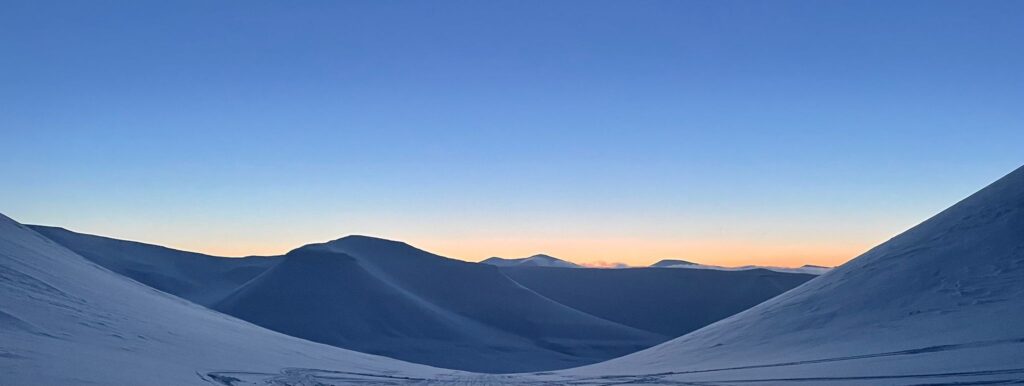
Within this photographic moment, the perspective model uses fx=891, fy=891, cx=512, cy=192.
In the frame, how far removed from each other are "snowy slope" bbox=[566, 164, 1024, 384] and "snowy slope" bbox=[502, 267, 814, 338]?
34.4 meters

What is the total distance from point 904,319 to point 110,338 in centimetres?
1146

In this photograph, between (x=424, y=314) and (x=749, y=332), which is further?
(x=424, y=314)

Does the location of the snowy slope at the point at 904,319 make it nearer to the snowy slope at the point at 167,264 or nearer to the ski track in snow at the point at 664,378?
the ski track in snow at the point at 664,378

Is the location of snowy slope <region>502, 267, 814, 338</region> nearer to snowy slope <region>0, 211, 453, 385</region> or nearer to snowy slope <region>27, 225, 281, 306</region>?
snowy slope <region>27, 225, 281, 306</region>

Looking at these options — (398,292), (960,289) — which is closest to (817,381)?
(960,289)

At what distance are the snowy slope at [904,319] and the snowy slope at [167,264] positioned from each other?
41.0 meters

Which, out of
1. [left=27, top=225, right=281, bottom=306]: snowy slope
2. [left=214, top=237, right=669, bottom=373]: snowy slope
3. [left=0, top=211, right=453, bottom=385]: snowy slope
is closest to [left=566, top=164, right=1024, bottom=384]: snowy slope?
[left=0, top=211, right=453, bottom=385]: snowy slope

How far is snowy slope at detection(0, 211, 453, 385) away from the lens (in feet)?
30.8

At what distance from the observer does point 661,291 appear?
60.8 meters

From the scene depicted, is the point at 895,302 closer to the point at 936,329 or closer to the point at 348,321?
the point at 936,329

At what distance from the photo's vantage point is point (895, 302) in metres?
14.4

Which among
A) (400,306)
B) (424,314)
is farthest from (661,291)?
(400,306)

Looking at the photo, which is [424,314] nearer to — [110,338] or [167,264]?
[167,264]

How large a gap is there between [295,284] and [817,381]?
37.4 meters
